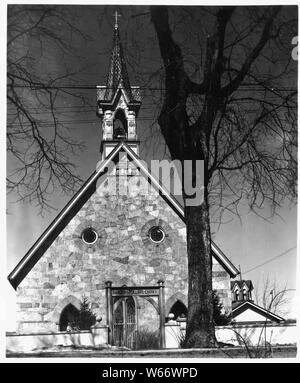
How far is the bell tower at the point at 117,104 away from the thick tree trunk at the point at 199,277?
8.17 ft

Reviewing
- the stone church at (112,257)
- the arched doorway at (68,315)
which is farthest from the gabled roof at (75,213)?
the arched doorway at (68,315)

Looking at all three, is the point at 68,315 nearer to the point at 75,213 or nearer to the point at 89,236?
the point at 89,236

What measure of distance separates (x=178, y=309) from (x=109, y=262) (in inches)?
75.6

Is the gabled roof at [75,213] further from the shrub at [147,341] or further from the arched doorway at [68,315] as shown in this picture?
the shrub at [147,341]

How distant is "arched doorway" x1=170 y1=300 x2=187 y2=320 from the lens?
14523 millimetres

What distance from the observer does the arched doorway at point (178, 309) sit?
14523mm

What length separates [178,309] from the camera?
14.7 meters

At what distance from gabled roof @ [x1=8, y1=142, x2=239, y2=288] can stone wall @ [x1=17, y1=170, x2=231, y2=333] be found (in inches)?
4.8

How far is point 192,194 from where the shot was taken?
36.4 feet

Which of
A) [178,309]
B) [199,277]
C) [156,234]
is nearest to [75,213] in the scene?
[156,234]

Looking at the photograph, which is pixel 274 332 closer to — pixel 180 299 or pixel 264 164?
pixel 264 164

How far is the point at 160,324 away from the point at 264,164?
4.71m
